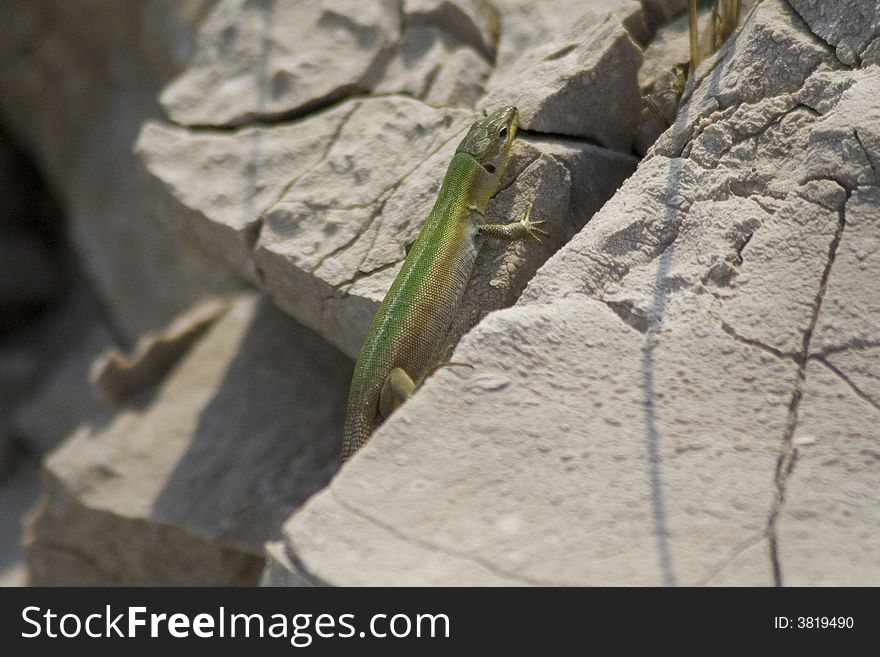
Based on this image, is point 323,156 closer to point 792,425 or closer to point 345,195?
point 345,195

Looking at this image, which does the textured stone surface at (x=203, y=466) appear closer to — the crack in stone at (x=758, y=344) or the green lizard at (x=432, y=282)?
Answer: the green lizard at (x=432, y=282)

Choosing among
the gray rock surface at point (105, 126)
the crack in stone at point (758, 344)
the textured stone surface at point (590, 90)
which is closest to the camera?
the crack in stone at point (758, 344)

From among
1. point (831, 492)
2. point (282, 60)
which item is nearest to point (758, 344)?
point (831, 492)

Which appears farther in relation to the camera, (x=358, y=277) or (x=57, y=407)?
(x=57, y=407)

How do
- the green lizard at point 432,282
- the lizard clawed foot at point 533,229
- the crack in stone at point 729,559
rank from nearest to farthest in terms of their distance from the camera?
the crack in stone at point 729,559, the green lizard at point 432,282, the lizard clawed foot at point 533,229

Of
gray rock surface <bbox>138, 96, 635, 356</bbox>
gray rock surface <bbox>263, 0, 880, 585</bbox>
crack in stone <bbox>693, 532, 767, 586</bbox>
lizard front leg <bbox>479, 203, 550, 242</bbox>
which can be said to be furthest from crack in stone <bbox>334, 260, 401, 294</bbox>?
crack in stone <bbox>693, 532, 767, 586</bbox>

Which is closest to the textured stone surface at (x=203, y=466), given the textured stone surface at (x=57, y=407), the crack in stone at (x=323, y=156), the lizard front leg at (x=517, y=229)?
the crack in stone at (x=323, y=156)
